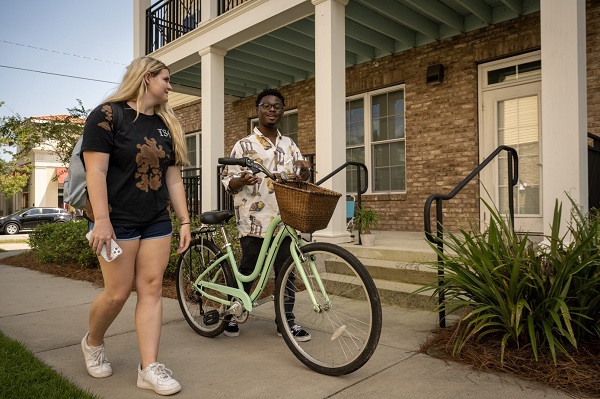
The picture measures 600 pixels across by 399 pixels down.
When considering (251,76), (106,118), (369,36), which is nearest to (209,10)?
(251,76)

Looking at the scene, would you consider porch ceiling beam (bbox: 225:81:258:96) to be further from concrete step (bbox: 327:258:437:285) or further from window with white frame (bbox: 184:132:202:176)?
concrete step (bbox: 327:258:437:285)

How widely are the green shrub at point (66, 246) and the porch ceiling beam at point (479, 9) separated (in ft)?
21.2

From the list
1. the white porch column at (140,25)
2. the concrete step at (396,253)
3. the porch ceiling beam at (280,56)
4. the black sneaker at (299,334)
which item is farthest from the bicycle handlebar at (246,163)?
the white porch column at (140,25)

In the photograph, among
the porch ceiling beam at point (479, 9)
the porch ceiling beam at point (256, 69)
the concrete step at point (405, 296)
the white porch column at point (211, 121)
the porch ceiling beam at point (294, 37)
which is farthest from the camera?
the porch ceiling beam at point (256, 69)

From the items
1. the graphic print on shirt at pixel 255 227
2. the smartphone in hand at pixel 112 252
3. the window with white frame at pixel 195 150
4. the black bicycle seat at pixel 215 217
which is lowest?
the smartphone in hand at pixel 112 252

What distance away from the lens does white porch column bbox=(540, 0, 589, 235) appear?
430 cm

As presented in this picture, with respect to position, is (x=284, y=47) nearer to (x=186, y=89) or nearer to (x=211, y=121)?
(x=211, y=121)

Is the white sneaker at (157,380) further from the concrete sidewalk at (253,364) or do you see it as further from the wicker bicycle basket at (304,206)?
the wicker bicycle basket at (304,206)

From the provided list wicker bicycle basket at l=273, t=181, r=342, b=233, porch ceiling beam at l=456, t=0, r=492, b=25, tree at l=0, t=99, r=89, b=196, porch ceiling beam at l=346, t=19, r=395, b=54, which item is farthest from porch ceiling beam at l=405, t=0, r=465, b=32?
tree at l=0, t=99, r=89, b=196

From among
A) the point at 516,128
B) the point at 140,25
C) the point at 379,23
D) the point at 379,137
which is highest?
the point at 140,25

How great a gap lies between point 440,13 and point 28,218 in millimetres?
22946

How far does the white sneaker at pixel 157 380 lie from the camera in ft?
8.39

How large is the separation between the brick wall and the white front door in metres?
0.16

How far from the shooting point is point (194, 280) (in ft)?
12.5
